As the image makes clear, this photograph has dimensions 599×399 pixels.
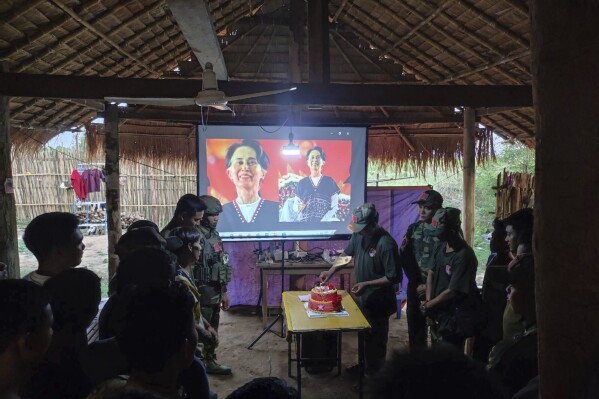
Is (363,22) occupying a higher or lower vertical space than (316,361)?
higher

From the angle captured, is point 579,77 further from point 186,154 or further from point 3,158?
point 186,154

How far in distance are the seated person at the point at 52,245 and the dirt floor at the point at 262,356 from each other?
221 centimetres

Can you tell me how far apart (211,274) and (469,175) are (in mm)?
4249

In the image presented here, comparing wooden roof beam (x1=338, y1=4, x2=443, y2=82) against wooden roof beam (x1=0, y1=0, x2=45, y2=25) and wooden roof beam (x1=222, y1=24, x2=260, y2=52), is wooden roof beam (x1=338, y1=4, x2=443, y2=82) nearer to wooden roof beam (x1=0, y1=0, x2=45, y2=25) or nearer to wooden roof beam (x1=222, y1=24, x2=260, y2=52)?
wooden roof beam (x1=222, y1=24, x2=260, y2=52)

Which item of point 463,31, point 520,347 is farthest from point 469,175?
point 520,347

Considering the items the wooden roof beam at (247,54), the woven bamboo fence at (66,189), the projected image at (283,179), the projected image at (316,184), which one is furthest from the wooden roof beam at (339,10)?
the woven bamboo fence at (66,189)

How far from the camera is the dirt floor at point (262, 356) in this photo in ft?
13.5

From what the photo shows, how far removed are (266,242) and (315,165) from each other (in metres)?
1.39

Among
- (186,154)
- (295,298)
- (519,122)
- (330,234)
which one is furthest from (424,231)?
(186,154)

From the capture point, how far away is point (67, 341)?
1.71 metres

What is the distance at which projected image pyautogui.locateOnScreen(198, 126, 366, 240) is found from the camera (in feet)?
19.3

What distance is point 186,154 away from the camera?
304 inches

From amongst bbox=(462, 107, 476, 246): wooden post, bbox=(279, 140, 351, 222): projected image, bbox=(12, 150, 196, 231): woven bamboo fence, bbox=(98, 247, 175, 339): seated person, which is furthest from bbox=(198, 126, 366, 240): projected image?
bbox=(98, 247, 175, 339): seated person

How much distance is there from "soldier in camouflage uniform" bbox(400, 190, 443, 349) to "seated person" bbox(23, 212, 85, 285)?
302 cm
